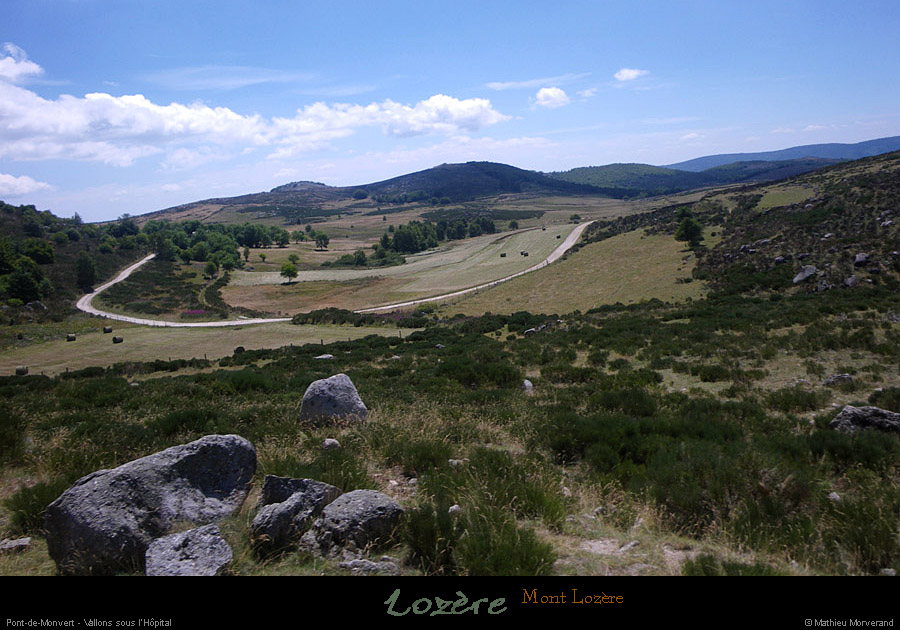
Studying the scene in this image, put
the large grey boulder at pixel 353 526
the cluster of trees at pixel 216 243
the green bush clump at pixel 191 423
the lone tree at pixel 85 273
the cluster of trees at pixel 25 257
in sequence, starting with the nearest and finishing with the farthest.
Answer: the large grey boulder at pixel 353 526 < the green bush clump at pixel 191 423 < the cluster of trees at pixel 25 257 < the lone tree at pixel 85 273 < the cluster of trees at pixel 216 243

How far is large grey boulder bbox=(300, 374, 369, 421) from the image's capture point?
10.3 metres

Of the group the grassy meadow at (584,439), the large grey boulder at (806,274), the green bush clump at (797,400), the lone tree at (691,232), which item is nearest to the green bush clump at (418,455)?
the grassy meadow at (584,439)

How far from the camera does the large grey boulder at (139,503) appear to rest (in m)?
4.87

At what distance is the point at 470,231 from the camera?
7067 inches

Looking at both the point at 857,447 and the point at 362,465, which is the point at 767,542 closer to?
the point at 857,447

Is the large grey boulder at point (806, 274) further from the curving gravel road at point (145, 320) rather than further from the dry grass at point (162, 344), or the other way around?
the curving gravel road at point (145, 320)

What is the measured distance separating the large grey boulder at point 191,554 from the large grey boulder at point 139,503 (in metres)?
0.65

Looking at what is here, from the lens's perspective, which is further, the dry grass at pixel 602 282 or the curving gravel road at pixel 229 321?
the curving gravel road at pixel 229 321

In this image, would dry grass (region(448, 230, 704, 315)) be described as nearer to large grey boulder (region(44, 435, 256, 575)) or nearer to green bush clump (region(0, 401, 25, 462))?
large grey boulder (region(44, 435, 256, 575))

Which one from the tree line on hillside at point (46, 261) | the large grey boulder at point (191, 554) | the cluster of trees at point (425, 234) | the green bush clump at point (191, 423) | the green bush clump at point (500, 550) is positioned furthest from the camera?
the cluster of trees at point (425, 234)

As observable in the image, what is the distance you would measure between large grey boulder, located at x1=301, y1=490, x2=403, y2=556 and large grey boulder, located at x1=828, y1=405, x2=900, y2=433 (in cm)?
893

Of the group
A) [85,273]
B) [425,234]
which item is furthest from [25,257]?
[425,234]

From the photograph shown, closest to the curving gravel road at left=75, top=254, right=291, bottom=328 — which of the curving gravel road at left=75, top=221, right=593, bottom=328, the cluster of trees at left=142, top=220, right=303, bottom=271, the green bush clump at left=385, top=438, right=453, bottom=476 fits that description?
the curving gravel road at left=75, top=221, right=593, bottom=328
